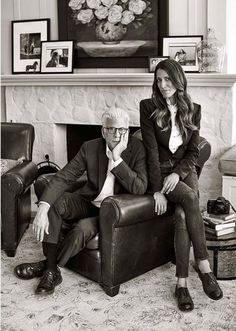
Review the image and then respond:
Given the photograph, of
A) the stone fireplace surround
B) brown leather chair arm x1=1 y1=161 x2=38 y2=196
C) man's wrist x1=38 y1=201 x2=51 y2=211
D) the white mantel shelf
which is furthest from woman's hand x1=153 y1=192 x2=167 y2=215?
the white mantel shelf

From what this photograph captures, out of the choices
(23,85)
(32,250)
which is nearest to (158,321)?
(32,250)

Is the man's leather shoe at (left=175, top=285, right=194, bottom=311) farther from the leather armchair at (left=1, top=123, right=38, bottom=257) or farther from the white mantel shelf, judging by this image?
the white mantel shelf

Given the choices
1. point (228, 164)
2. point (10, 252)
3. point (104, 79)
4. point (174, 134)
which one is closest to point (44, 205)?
point (10, 252)

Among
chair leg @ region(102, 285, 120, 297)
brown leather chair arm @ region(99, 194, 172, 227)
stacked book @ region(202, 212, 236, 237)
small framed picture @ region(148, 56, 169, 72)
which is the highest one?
small framed picture @ region(148, 56, 169, 72)

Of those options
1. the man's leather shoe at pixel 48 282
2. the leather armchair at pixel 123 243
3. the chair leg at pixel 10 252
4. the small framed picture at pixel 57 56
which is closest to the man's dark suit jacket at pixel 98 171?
the leather armchair at pixel 123 243

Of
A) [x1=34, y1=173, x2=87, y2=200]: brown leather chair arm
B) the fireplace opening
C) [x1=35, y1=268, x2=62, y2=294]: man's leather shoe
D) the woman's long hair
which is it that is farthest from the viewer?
the fireplace opening

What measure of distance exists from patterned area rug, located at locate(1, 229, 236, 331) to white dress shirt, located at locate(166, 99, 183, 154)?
0.82 meters

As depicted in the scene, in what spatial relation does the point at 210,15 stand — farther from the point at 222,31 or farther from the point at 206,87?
the point at 206,87

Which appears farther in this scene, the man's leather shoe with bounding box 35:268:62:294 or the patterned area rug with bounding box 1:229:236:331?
the man's leather shoe with bounding box 35:268:62:294

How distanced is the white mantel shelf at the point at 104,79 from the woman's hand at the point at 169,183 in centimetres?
117

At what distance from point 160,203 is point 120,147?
405mm

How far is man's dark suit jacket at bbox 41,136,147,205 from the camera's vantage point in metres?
3.06

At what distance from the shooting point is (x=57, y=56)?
4688 mm

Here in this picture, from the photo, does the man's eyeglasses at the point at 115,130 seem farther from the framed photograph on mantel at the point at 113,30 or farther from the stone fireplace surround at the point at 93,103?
the framed photograph on mantel at the point at 113,30
